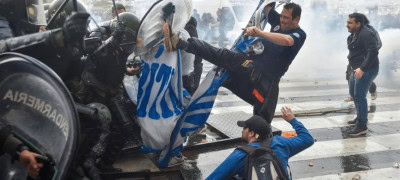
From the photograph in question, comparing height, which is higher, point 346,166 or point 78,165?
point 78,165

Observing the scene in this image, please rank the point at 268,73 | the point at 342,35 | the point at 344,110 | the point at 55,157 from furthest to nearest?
the point at 342,35, the point at 344,110, the point at 268,73, the point at 55,157

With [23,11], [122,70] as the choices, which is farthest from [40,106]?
[122,70]

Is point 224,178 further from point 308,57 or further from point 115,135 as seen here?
point 308,57

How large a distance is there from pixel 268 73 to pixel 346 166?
1724mm

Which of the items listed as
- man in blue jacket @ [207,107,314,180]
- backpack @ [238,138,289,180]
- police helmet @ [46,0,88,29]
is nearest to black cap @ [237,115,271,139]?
man in blue jacket @ [207,107,314,180]

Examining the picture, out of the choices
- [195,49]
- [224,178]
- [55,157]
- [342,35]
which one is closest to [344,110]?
[195,49]

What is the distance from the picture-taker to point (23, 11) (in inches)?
145

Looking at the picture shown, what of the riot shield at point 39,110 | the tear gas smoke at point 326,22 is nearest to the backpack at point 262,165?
the riot shield at point 39,110

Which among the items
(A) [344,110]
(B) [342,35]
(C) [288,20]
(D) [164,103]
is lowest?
(B) [342,35]

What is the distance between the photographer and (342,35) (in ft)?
67.0

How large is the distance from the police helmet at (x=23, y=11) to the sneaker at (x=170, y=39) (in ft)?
4.19

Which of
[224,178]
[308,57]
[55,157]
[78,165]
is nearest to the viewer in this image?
[55,157]

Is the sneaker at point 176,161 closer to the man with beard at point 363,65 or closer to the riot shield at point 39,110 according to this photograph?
the riot shield at point 39,110

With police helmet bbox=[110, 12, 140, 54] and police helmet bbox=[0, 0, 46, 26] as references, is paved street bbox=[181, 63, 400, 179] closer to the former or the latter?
police helmet bbox=[110, 12, 140, 54]
